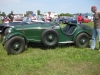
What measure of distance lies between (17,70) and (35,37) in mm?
2177

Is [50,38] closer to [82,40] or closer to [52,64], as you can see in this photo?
[82,40]

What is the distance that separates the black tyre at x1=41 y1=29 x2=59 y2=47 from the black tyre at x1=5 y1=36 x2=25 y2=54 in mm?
754

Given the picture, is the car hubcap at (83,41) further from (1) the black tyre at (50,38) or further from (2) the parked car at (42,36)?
(1) the black tyre at (50,38)

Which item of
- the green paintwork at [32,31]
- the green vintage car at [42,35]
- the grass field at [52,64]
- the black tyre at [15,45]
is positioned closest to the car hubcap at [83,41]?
the green vintage car at [42,35]

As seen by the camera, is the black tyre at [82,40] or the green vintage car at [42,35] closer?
the green vintage car at [42,35]

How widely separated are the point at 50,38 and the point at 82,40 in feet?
4.74

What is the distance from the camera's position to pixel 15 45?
5742 millimetres

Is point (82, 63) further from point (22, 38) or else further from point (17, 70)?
point (22, 38)

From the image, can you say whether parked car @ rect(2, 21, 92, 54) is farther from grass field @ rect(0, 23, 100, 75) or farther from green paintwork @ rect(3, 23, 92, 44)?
grass field @ rect(0, 23, 100, 75)

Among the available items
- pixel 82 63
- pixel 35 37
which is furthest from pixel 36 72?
pixel 35 37

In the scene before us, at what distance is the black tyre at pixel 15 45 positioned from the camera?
18.4ft

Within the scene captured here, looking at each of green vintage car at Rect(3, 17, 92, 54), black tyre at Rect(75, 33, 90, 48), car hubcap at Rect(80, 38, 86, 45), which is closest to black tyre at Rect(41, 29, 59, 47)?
green vintage car at Rect(3, 17, 92, 54)

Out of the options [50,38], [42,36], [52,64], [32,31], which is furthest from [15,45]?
[52,64]

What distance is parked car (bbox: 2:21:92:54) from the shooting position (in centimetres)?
574
